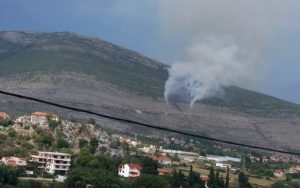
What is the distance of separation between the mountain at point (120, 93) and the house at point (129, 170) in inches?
1085

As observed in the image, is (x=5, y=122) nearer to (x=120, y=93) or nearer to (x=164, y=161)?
(x=164, y=161)

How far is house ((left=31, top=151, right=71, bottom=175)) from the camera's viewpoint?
2673cm

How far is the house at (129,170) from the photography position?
26.4m

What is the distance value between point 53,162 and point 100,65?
57990 mm

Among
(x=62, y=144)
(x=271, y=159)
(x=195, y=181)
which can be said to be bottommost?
(x=195, y=181)

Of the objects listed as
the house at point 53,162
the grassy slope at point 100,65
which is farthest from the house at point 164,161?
the grassy slope at point 100,65

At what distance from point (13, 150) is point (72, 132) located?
5290 millimetres

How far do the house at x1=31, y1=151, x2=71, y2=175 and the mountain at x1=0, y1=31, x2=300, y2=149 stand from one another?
88.3 feet

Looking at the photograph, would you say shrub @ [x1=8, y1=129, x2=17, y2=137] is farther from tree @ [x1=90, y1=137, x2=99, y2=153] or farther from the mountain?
the mountain

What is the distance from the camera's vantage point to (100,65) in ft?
276

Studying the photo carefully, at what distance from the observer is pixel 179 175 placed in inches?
979

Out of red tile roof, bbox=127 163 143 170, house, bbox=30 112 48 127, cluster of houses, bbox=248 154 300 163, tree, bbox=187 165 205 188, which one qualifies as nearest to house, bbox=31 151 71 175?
red tile roof, bbox=127 163 143 170

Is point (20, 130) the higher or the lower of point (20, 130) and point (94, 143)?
the higher

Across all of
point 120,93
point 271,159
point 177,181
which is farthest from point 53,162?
point 120,93
